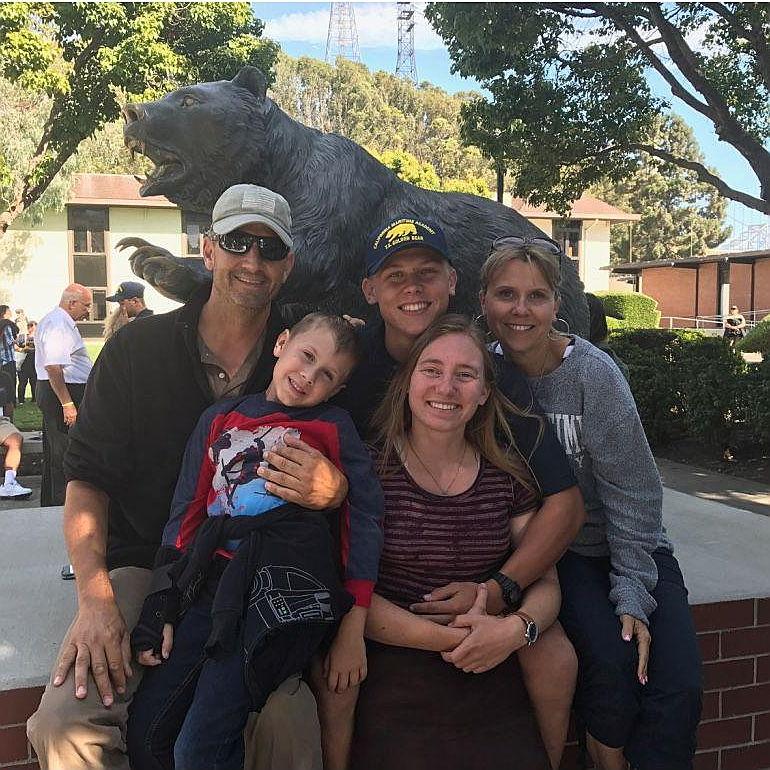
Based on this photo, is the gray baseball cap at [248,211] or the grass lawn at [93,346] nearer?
the gray baseball cap at [248,211]

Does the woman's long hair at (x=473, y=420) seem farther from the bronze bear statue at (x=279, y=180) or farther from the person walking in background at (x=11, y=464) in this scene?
the person walking in background at (x=11, y=464)

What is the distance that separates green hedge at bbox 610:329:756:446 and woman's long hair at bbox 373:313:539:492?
667 centimetres

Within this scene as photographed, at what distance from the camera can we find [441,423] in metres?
2.05

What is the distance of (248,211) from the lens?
7.33 feet

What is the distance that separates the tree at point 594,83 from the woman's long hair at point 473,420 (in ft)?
25.0

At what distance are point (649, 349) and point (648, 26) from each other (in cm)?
395

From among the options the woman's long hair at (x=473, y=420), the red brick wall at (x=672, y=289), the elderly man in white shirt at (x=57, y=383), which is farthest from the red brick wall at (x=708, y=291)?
the woman's long hair at (x=473, y=420)

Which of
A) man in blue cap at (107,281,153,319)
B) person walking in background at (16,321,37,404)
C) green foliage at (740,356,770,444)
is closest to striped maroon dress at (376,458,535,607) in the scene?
man in blue cap at (107,281,153,319)

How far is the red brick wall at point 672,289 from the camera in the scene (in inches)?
1193

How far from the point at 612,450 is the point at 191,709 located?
4.33 ft

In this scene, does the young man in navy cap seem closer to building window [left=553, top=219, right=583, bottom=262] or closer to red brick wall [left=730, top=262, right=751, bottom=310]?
building window [left=553, top=219, right=583, bottom=262]

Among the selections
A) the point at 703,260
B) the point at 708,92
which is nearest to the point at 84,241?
the point at 703,260

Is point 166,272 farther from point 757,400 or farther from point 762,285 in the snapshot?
point 762,285

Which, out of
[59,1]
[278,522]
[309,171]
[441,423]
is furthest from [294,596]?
[59,1]
